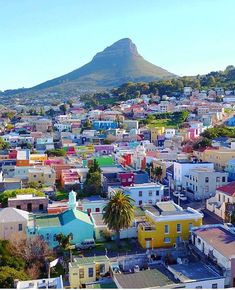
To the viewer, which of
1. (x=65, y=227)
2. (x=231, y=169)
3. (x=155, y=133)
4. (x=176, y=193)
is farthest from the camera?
(x=155, y=133)

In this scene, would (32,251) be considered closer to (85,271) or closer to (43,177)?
(85,271)

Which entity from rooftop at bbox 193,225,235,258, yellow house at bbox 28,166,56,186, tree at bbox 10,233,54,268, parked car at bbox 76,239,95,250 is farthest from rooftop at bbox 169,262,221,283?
yellow house at bbox 28,166,56,186

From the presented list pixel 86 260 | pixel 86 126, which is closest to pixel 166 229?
pixel 86 260

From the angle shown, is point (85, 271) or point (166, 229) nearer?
point (85, 271)

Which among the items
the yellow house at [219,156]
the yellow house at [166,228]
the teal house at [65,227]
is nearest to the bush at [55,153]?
the yellow house at [219,156]

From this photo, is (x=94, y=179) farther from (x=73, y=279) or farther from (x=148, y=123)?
(x=148, y=123)

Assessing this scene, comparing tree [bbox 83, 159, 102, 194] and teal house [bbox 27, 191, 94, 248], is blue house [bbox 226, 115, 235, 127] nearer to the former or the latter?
tree [bbox 83, 159, 102, 194]
